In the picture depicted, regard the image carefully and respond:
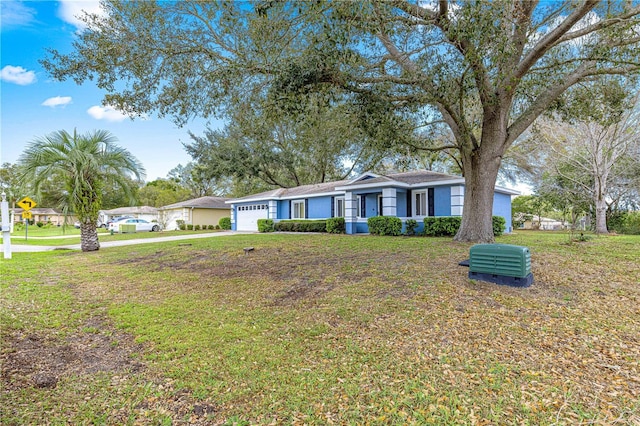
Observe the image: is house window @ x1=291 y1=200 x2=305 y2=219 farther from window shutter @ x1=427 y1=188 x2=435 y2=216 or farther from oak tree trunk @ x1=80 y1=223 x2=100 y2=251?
oak tree trunk @ x1=80 y1=223 x2=100 y2=251

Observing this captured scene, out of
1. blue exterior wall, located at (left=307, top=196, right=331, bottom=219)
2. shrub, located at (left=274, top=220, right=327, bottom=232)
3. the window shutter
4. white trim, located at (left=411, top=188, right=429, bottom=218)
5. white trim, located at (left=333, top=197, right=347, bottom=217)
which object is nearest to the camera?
the window shutter

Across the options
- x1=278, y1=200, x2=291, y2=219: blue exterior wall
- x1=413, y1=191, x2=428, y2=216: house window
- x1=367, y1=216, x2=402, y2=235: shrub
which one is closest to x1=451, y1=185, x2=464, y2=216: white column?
x1=413, y1=191, x2=428, y2=216: house window

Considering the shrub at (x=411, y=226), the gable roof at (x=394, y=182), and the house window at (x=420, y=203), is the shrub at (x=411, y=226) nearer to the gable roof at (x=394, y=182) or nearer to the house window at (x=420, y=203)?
the house window at (x=420, y=203)

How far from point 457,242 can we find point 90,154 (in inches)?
573

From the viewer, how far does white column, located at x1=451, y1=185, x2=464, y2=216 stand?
14.9m

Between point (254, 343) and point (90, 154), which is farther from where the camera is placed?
point (90, 154)

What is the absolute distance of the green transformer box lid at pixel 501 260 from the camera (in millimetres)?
5598

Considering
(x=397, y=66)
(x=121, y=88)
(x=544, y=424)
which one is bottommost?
(x=544, y=424)

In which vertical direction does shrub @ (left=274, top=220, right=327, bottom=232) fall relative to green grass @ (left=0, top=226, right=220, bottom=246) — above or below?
above

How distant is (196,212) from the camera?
103ft

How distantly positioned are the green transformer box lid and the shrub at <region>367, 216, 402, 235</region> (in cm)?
951

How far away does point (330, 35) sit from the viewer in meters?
6.24

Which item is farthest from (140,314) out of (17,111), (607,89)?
(607,89)

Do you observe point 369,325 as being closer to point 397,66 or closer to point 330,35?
point 330,35
